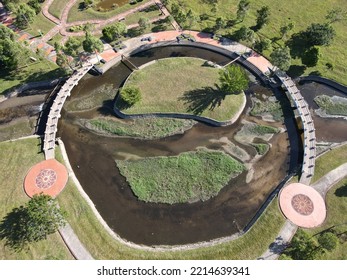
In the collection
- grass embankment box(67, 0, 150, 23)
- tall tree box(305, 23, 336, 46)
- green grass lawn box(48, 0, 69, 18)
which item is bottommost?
green grass lawn box(48, 0, 69, 18)

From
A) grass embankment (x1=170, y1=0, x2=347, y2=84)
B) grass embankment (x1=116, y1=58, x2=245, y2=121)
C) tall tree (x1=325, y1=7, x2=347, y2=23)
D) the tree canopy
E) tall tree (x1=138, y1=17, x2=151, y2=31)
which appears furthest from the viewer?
tall tree (x1=325, y1=7, x2=347, y2=23)

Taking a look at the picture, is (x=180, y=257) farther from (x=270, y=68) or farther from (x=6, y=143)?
(x=270, y=68)

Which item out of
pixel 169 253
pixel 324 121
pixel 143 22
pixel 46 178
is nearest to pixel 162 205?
pixel 169 253

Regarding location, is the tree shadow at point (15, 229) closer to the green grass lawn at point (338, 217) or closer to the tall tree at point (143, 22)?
the green grass lawn at point (338, 217)

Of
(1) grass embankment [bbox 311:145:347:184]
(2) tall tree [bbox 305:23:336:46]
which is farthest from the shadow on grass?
(2) tall tree [bbox 305:23:336:46]

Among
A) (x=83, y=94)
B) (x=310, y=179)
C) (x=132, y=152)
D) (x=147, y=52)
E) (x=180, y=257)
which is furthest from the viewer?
(x=147, y=52)

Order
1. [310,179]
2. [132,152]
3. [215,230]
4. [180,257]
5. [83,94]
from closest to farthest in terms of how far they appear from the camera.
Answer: [180,257] < [215,230] < [310,179] < [132,152] < [83,94]

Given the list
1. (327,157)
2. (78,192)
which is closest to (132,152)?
(78,192)

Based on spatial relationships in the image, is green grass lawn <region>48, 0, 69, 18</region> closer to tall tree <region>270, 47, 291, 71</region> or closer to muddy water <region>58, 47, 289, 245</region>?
muddy water <region>58, 47, 289, 245</region>
